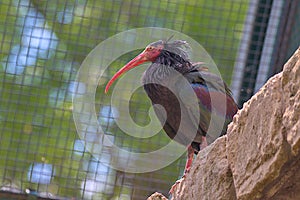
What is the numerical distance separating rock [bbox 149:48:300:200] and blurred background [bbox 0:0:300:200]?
129 inches

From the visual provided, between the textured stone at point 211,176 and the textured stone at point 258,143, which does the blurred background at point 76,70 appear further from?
the textured stone at point 258,143

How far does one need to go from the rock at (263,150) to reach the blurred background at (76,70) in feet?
10.7

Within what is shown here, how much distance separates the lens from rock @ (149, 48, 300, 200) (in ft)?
7.06

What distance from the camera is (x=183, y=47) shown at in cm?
491

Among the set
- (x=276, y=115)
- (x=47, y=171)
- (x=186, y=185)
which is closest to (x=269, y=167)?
(x=276, y=115)

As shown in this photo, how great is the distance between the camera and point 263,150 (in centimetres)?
227

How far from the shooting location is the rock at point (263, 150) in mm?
2150

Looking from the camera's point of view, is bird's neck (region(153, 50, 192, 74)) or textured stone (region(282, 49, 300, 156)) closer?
textured stone (region(282, 49, 300, 156))

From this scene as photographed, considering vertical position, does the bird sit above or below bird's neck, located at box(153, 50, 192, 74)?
below

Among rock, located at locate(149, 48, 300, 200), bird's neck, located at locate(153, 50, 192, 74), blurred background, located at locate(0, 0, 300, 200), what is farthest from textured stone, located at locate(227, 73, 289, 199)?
blurred background, located at locate(0, 0, 300, 200)

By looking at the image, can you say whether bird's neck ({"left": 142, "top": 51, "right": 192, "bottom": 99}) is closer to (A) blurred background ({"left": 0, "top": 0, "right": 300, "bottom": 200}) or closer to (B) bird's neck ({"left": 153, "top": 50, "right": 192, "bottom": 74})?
(B) bird's neck ({"left": 153, "top": 50, "right": 192, "bottom": 74})

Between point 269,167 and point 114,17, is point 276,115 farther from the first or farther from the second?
point 114,17

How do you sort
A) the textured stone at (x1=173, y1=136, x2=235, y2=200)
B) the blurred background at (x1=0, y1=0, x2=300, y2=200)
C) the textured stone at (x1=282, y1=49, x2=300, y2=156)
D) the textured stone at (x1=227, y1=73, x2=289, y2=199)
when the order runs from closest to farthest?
the textured stone at (x1=282, y1=49, x2=300, y2=156), the textured stone at (x1=227, y1=73, x2=289, y2=199), the textured stone at (x1=173, y1=136, x2=235, y2=200), the blurred background at (x1=0, y1=0, x2=300, y2=200)

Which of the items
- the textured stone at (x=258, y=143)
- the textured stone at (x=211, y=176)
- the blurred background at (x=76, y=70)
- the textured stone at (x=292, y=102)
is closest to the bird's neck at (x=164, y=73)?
the blurred background at (x=76, y=70)
